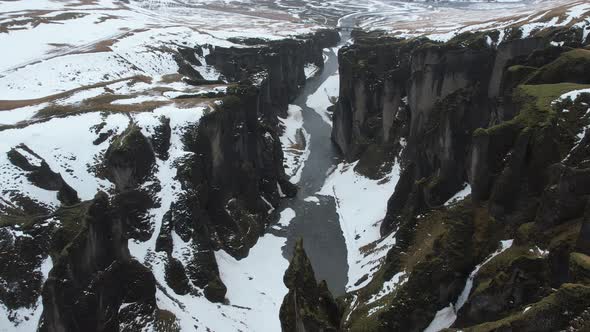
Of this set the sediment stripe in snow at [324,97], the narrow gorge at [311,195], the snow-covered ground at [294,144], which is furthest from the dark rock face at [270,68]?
the sediment stripe in snow at [324,97]

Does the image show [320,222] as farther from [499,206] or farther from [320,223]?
[499,206]

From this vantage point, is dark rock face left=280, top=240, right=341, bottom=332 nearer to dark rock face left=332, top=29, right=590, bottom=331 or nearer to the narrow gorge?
the narrow gorge

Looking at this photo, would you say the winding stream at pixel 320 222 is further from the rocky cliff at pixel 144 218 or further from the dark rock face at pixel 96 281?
the dark rock face at pixel 96 281

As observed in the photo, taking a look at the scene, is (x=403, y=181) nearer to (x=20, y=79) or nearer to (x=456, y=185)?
(x=456, y=185)

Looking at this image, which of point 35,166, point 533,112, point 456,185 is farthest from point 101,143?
point 533,112

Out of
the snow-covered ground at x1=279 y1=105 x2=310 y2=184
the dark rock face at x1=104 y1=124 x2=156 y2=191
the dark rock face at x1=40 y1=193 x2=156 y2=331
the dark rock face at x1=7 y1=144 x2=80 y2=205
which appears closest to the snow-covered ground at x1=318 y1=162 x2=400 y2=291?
the snow-covered ground at x1=279 y1=105 x2=310 y2=184

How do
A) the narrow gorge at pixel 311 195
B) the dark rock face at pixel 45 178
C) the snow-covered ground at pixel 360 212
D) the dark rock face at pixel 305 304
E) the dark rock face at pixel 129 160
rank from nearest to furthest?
1. the dark rock face at pixel 305 304
2. the narrow gorge at pixel 311 195
3. the dark rock face at pixel 45 178
4. the dark rock face at pixel 129 160
5. the snow-covered ground at pixel 360 212
